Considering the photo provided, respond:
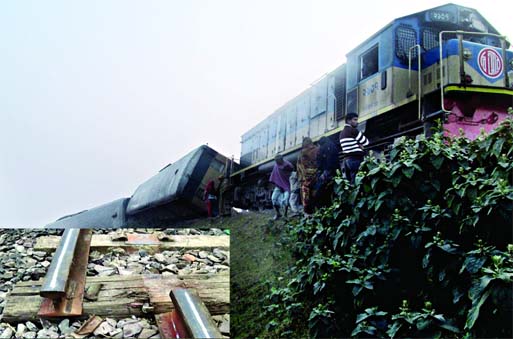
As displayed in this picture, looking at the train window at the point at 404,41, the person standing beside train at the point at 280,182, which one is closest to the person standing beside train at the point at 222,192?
the person standing beside train at the point at 280,182

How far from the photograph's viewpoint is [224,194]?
2.84 metres

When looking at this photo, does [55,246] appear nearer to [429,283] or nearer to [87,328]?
[87,328]

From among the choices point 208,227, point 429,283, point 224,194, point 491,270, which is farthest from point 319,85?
point 491,270

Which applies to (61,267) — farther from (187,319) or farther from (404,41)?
(404,41)

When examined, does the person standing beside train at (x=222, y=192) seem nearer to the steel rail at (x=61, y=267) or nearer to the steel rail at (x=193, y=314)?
the steel rail at (x=61, y=267)

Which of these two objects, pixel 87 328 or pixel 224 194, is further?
pixel 224 194

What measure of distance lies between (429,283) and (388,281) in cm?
18

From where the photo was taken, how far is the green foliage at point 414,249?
6.36ft

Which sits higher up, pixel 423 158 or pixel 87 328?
pixel 423 158

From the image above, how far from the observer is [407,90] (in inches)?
118

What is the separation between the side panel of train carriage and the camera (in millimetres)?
2363

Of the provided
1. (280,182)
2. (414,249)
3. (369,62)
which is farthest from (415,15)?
(414,249)

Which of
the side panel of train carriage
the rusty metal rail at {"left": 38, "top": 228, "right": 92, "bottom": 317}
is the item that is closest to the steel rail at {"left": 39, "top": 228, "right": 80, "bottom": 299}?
the rusty metal rail at {"left": 38, "top": 228, "right": 92, "bottom": 317}

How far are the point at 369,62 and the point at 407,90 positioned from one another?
408 millimetres
